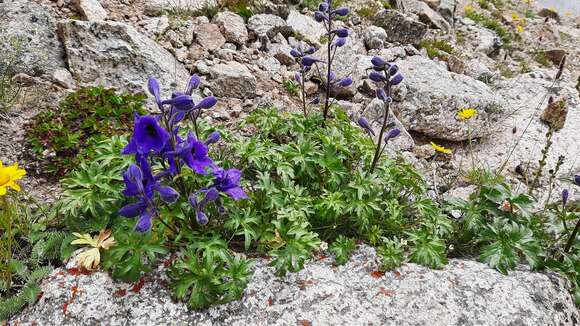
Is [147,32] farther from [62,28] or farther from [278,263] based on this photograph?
[278,263]

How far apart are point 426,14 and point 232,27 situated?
580cm

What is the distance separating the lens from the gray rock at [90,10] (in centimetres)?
638

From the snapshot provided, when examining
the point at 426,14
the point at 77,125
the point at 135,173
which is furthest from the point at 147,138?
the point at 426,14

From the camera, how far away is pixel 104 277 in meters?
2.95

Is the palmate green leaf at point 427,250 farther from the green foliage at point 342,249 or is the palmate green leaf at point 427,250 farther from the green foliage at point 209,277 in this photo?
the green foliage at point 209,277

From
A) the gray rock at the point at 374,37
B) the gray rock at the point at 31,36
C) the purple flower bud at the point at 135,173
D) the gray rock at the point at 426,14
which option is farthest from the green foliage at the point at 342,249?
the gray rock at the point at 426,14

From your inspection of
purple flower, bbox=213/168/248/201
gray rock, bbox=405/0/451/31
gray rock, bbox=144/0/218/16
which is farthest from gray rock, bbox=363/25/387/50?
purple flower, bbox=213/168/248/201

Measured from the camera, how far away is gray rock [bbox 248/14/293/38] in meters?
7.11

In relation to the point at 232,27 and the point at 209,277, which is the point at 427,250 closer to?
Result: the point at 209,277

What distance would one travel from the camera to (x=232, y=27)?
694cm

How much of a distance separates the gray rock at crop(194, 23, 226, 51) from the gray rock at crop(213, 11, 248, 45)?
118 millimetres

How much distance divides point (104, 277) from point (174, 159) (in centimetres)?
103

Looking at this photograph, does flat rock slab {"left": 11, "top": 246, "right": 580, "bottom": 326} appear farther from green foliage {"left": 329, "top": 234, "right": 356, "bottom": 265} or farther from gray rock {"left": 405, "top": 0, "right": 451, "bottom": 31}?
gray rock {"left": 405, "top": 0, "right": 451, "bottom": 31}

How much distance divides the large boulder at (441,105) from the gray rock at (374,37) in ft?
5.22
